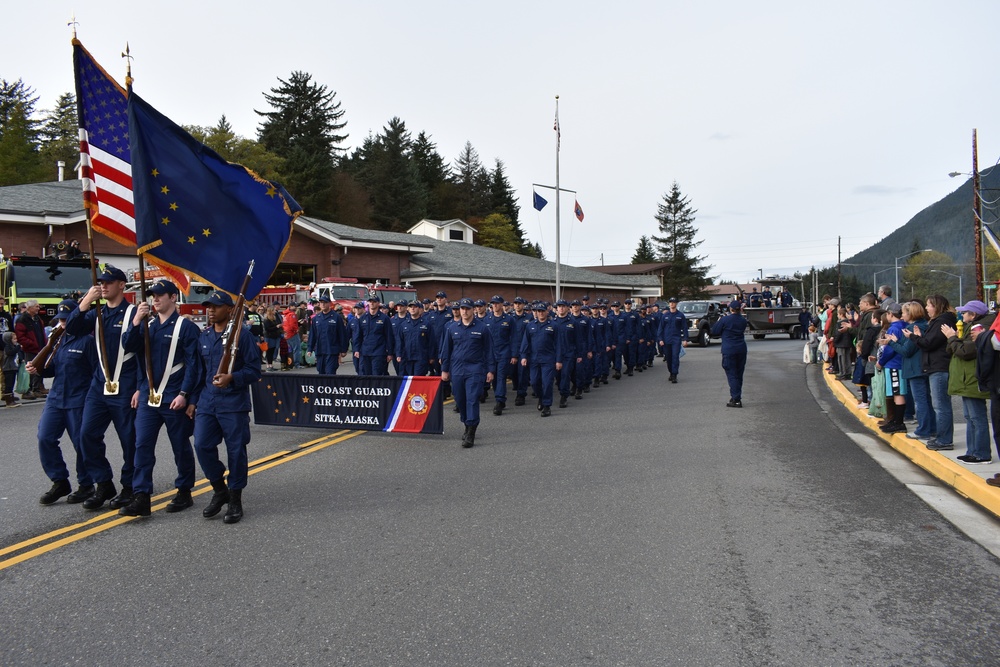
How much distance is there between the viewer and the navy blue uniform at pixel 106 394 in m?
5.92

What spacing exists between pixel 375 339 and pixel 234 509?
7.49 m

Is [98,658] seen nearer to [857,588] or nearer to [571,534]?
[571,534]

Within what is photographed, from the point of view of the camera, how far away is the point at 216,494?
5836 millimetres

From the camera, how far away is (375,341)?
13039 millimetres

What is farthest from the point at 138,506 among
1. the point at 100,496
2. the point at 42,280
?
the point at 42,280

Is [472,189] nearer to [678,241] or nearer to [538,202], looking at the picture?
[678,241]

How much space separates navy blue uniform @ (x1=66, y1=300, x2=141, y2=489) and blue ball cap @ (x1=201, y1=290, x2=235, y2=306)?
25.2 inches

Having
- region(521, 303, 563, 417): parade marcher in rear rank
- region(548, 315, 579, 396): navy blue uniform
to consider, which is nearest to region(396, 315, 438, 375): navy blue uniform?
region(521, 303, 563, 417): parade marcher in rear rank

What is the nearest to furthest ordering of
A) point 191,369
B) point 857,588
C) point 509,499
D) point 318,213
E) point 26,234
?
point 857,588 → point 191,369 → point 509,499 → point 26,234 → point 318,213

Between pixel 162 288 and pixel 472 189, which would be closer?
pixel 162 288

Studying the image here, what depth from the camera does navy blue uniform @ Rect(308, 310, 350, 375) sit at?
545 inches

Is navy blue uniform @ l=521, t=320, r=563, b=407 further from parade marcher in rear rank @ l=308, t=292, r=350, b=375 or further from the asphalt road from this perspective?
parade marcher in rear rank @ l=308, t=292, r=350, b=375

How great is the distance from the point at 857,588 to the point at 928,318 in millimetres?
5446

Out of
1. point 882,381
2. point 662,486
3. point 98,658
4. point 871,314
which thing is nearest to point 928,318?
point 882,381
